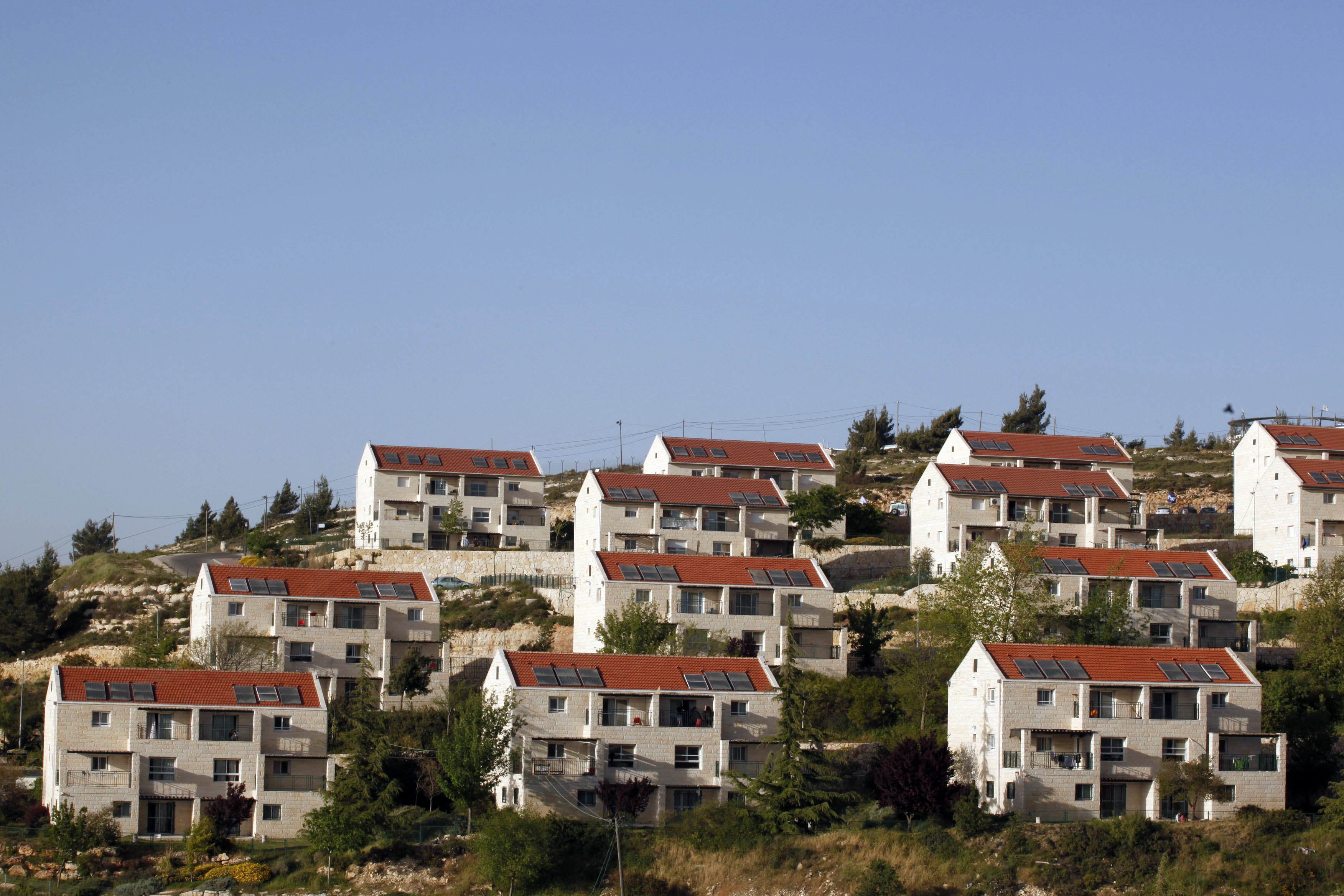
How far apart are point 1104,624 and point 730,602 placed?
54.9 ft

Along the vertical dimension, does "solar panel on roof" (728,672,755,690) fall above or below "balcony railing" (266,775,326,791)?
above

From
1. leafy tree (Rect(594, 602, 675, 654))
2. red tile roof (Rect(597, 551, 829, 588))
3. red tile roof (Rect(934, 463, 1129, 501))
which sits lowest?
leafy tree (Rect(594, 602, 675, 654))

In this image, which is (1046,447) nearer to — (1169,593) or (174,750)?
(1169,593)

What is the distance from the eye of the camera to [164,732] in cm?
6612

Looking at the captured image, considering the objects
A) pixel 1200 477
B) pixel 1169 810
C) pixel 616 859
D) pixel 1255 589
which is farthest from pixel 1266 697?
pixel 1200 477

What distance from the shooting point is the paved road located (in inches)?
4230

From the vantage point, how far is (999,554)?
82.1m

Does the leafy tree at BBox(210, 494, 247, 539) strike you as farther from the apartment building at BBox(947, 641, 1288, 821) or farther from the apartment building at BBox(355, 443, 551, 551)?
the apartment building at BBox(947, 641, 1288, 821)

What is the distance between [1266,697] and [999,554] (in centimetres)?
1605

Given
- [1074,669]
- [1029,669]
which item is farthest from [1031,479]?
[1029,669]

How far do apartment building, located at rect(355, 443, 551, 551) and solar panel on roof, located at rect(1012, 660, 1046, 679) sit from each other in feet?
152

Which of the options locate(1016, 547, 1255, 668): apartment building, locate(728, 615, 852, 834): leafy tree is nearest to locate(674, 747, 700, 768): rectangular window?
locate(728, 615, 852, 834): leafy tree

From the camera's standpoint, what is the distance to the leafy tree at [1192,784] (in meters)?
64.2

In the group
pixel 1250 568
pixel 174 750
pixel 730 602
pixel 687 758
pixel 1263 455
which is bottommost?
pixel 687 758
